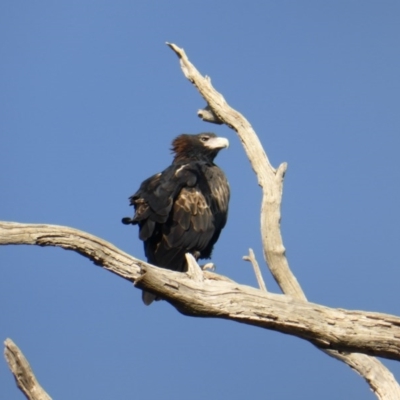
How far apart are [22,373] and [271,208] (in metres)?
2.85

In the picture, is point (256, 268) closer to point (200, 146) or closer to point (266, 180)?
point (266, 180)

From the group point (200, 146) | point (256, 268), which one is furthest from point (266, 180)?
point (200, 146)

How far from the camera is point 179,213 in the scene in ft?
29.9

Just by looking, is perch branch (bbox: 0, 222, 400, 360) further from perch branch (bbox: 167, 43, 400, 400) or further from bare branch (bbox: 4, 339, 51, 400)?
perch branch (bbox: 167, 43, 400, 400)

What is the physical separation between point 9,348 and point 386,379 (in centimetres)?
291

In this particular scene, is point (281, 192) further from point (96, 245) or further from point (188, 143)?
point (188, 143)

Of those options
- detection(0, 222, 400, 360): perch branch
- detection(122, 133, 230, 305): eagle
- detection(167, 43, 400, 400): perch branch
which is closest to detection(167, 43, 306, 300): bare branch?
detection(167, 43, 400, 400): perch branch

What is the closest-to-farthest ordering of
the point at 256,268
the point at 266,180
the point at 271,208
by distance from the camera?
the point at 271,208
the point at 266,180
the point at 256,268

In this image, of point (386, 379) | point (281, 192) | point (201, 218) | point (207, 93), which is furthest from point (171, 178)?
point (386, 379)

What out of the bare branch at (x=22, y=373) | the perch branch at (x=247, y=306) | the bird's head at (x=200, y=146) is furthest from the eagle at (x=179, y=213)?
the bare branch at (x=22, y=373)

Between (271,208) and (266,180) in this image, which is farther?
(266,180)

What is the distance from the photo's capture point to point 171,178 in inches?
366

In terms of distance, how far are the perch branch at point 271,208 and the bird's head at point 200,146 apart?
7.23 feet

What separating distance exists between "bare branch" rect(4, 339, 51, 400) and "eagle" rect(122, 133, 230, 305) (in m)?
3.59
